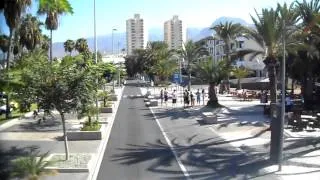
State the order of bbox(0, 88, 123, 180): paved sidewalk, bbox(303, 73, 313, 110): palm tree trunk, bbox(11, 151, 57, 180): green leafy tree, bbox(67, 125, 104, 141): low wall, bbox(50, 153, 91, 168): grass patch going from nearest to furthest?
bbox(11, 151, 57, 180): green leafy tree → bbox(50, 153, 91, 168): grass patch → bbox(0, 88, 123, 180): paved sidewalk → bbox(67, 125, 104, 141): low wall → bbox(303, 73, 313, 110): palm tree trunk

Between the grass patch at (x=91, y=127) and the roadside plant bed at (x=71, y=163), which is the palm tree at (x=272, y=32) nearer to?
the grass patch at (x=91, y=127)

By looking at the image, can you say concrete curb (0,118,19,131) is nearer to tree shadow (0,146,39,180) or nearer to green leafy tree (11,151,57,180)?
tree shadow (0,146,39,180)

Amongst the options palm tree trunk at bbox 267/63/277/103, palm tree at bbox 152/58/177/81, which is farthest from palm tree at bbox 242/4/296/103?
palm tree at bbox 152/58/177/81

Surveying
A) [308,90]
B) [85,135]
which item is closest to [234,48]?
[308,90]

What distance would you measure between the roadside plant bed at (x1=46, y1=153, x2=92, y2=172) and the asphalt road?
546mm

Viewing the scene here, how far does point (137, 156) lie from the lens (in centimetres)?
1920

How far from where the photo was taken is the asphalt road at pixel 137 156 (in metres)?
15.9

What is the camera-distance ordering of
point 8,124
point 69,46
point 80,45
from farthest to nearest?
point 69,46
point 80,45
point 8,124

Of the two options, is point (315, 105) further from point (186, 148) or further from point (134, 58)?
point (134, 58)

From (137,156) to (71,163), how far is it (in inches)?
127

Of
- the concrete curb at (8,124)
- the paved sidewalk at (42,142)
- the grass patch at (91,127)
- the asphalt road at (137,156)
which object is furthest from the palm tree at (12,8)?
the concrete curb at (8,124)

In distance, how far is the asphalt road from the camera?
1594cm

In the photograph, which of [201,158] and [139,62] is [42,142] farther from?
[139,62]

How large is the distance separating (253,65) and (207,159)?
254 feet
